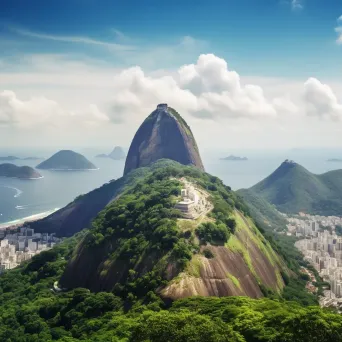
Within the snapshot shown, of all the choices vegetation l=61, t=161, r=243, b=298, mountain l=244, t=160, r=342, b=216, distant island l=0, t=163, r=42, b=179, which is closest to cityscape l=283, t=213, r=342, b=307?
mountain l=244, t=160, r=342, b=216

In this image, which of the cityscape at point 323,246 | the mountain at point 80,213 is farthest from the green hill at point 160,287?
the mountain at point 80,213

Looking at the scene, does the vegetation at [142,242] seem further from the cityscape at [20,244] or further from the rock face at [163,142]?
the rock face at [163,142]

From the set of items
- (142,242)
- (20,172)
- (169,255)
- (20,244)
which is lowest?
(20,244)

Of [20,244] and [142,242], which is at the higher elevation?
[142,242]

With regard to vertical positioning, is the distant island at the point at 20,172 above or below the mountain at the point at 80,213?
above

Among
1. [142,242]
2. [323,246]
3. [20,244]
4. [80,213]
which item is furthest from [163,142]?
[142,242]

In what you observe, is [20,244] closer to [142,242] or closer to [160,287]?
[142,242]

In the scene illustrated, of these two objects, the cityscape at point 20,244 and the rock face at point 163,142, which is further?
the rock face at point 163,142
